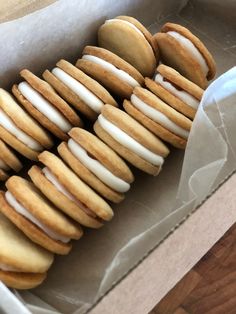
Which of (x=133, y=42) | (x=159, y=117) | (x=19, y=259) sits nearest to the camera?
(x=19, y=259)

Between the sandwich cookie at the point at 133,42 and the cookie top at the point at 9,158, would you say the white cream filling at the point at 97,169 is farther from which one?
the sandwich cookie at the point at 133,42

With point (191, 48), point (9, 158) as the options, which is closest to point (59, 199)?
point (9, 158)

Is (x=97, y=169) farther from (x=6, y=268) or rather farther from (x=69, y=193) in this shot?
(x=6, y=268)

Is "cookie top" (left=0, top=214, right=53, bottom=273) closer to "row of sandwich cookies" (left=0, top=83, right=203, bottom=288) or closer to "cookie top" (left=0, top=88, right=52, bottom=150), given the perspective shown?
"row of sandwich cookies" (left=0, top=83, right=203, bottom=288)

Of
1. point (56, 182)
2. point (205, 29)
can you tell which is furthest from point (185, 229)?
point (205, 29)

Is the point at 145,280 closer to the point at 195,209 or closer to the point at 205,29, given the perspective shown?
the point at 195,209
